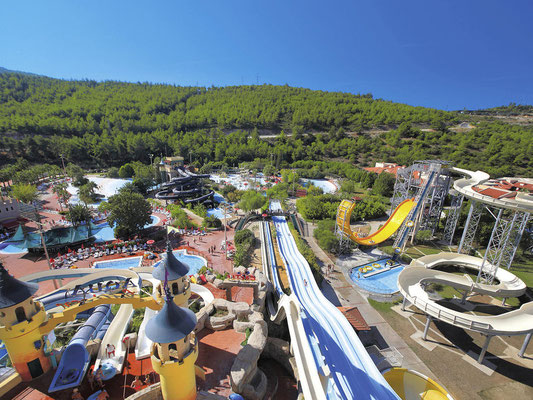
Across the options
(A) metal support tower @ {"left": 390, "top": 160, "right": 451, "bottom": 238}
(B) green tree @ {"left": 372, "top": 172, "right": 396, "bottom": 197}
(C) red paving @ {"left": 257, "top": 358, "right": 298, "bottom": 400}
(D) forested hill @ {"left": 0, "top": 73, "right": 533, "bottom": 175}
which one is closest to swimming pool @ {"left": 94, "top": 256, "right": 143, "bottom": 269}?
(C) red paving @ {"left": 257, "top": 358, "right": 298, "bottom": 400}

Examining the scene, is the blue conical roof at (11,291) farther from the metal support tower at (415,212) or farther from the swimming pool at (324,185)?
the swimming pool at (324,185)

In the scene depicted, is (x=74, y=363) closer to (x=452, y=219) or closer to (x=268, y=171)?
(x=452, y=219)

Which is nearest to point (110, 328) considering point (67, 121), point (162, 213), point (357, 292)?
point (357, 292)

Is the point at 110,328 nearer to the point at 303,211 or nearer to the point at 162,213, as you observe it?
the point at 162,213

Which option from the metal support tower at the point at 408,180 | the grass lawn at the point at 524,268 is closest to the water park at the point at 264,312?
the metal support tower at the point at 408,180

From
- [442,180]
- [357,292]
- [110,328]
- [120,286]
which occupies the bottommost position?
[357,292]

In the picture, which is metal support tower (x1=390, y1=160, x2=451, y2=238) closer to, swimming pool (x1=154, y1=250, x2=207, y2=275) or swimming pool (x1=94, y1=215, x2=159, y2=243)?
swimming pool (x1=154, y1=250, x2=207, y2=275)

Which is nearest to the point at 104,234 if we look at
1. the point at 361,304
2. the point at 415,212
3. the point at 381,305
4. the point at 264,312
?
the point at 264,312
